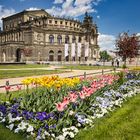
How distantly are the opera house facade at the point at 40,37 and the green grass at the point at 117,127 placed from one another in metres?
88.9

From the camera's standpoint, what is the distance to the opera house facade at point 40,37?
10712cm

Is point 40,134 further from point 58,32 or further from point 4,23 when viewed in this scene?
point 4,23

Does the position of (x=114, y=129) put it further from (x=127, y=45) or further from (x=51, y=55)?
(x=51, y=55)

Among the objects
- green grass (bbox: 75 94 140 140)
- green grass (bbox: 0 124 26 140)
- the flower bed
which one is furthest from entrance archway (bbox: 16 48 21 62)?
green grass (bbox: 0 124 26 140)

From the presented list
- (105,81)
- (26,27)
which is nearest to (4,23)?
(26,27)

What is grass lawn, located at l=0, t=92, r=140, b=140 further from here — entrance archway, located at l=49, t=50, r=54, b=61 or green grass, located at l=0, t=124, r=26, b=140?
entrance archway, located at l=49, t=50, r=54, b=61

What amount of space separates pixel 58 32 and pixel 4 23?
34084mm

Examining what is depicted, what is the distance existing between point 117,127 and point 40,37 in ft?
346

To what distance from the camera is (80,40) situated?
126125 mm

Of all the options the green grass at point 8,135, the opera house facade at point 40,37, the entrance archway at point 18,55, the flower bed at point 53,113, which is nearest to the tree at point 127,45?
the flower bed at point 53,113

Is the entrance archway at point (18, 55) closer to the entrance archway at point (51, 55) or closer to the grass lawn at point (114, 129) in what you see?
the entrance archway at point (51, 55)

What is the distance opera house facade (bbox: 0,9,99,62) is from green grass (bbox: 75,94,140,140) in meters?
88.9

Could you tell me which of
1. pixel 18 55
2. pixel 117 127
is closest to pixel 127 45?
pixel 117 127

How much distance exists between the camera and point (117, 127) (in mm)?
9258
